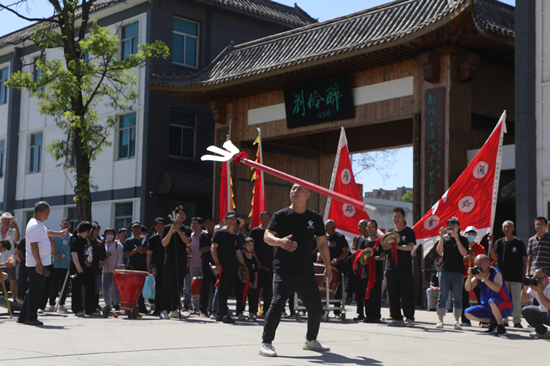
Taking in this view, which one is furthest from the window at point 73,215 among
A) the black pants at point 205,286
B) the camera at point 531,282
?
the camera at point 531,282

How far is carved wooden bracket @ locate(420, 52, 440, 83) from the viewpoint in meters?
17.7

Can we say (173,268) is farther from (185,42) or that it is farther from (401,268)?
(185,42)

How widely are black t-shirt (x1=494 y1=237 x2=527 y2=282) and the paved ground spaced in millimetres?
1043

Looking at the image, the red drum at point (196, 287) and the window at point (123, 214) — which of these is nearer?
the red drum at point (196, 287)

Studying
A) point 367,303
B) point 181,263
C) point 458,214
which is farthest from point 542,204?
point 181,263

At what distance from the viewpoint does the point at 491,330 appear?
441 inches

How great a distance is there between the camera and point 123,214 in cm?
2730

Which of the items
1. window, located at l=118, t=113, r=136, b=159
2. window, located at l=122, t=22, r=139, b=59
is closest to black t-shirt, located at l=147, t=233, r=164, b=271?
window, located at l=118, t=113, r=136, b=159

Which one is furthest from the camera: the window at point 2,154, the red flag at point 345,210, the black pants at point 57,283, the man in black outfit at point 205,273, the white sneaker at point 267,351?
the window at point 2,154

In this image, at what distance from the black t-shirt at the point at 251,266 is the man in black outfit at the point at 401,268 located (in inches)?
94.6

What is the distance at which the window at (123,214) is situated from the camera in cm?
2698

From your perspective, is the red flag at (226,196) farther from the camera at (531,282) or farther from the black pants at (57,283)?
the camera at (531,282)

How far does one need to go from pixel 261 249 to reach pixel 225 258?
4.49ft

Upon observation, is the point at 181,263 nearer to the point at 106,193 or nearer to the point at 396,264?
the point at 396,264
